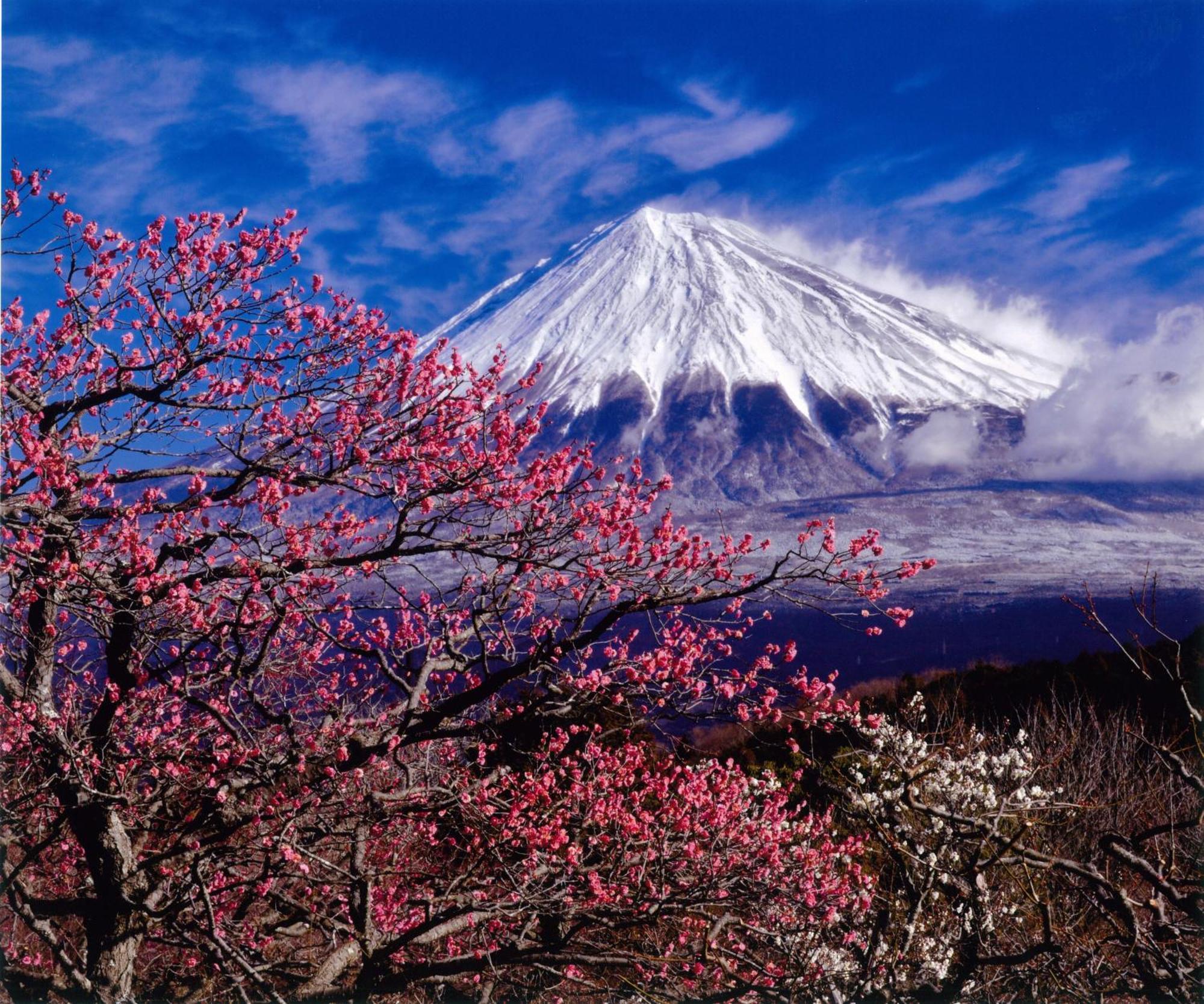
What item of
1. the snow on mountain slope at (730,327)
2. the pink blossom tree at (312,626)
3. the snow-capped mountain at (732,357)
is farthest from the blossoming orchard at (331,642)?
the snow on mountain slope at (730,327)

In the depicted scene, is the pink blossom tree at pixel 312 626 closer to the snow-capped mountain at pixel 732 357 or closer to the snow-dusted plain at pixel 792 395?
the snow-dusted plain at pixel 792 395

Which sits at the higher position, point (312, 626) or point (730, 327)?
point (730, 327)

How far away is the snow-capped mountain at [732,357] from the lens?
14312 centimetres

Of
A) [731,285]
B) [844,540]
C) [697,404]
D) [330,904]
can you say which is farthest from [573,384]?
[330,904]

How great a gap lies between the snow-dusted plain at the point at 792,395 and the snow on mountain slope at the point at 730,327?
0.35 m

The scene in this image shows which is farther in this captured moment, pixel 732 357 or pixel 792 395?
pixel 732 357

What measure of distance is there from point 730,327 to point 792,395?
19.0 metres

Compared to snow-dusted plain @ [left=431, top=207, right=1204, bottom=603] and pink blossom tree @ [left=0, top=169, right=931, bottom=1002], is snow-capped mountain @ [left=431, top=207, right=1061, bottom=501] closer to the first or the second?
snow-dusted plain @ [left=431, top=207, right=1204, bottom=603]

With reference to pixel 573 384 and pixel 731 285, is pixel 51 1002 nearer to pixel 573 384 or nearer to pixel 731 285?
→ pixel 573 384

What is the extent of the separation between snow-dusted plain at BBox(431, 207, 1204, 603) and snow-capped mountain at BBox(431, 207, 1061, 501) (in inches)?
13.8

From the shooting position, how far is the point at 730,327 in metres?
168

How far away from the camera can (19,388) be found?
4871 mm

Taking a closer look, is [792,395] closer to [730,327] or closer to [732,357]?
[732,357]

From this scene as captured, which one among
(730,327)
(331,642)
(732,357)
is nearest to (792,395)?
(732,357)
